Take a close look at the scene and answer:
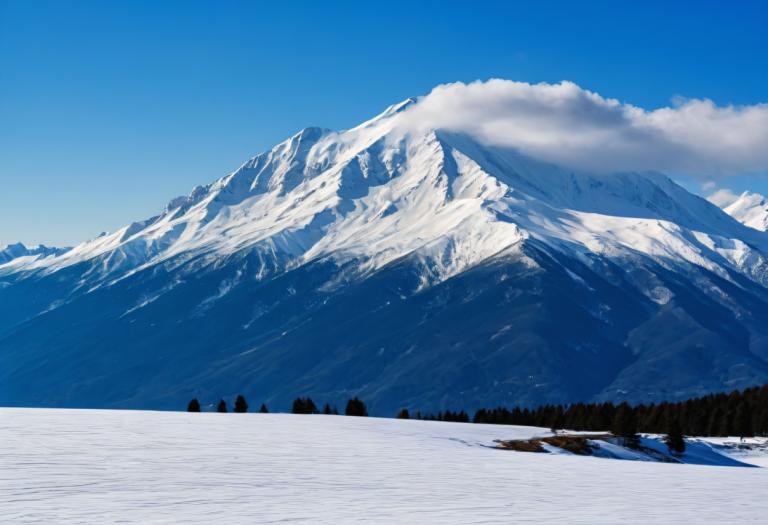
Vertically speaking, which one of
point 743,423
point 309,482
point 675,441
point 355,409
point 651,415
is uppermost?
point 651,415

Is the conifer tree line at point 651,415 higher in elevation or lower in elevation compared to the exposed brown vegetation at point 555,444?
higher

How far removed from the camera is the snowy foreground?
116 ft

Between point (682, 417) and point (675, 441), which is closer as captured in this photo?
point (675, 441)

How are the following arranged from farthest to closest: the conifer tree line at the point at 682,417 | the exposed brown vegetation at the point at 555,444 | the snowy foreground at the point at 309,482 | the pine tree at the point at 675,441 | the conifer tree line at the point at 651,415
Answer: the conifer tree line at the point at 682,417, the conifer tree line at the point at 651,415, the pine tree at the point at 675,441, the exposed brown vegetation at the point at 555,444, the snowy foreground at the point at 309,482

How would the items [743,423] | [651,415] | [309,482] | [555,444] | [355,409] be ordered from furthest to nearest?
1. [651,415]
2. [743,423]
3. [355,409]
4. [555,444]
5. [309,482]

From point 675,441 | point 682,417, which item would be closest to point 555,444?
point 675,441

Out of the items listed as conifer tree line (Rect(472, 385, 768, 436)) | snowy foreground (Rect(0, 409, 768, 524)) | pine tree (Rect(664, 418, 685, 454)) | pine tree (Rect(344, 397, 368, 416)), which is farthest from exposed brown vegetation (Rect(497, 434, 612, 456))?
pine tree (Rect(344, 397, 368, 416))

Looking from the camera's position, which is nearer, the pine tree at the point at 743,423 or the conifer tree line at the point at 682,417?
the conifer tree line at the point at 682,417

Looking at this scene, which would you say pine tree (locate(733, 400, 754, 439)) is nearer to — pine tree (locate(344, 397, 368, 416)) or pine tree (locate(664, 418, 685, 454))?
pine tree (locate(664, 418, 685, 454))

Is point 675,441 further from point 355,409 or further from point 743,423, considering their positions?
point 743,423

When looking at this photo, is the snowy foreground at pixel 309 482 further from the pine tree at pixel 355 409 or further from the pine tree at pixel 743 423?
the pine tree at pixel 743 423

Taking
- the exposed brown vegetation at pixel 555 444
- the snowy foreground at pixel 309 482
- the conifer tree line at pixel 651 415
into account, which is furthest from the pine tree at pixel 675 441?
the snowy foreground at pixel 309 482

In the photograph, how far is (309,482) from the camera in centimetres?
4381

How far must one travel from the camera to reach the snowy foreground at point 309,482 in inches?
1395
